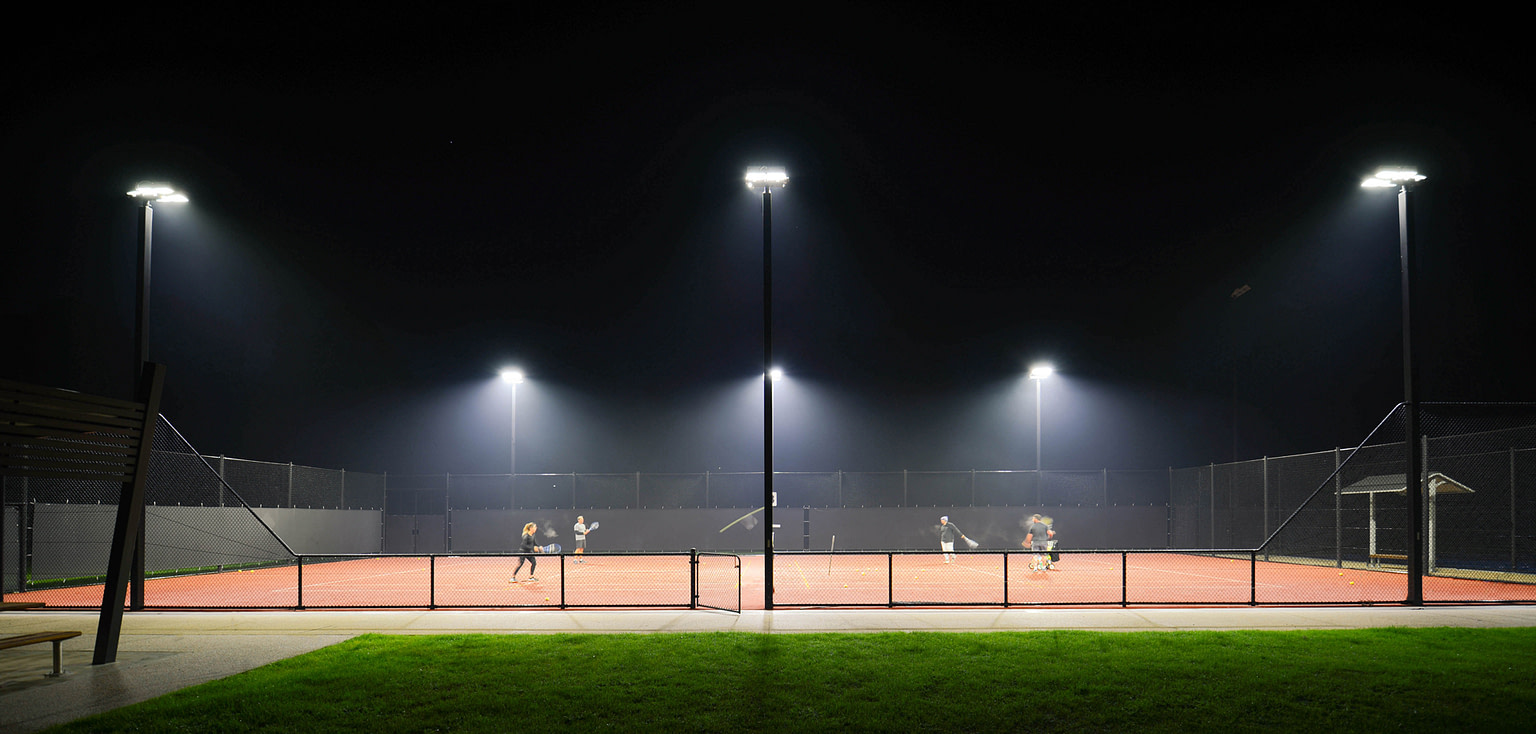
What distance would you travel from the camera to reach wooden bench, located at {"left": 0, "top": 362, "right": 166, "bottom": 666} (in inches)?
340

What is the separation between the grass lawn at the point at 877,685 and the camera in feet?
24.6

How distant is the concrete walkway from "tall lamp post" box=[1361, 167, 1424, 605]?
797 millimetres

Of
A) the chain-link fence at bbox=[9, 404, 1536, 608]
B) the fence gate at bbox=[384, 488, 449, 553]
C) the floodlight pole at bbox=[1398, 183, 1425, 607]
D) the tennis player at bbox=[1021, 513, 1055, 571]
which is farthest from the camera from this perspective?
the fence gate at bbox=[384, 488, 449, 553]

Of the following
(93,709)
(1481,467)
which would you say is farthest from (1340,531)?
(93,709)

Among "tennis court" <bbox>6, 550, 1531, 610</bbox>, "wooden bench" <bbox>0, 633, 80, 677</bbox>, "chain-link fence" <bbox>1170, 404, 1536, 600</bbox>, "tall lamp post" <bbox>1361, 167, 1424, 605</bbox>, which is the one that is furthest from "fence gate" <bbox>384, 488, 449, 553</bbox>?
"tall lamp post" <bbox>1361, 167, 1424, 605</bbox>

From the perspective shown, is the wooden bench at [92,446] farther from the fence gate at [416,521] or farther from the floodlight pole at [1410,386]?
the fence gate at [416,521]

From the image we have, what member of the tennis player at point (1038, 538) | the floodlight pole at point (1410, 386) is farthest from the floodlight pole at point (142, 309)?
→ the tennis player at point (1038, 538)

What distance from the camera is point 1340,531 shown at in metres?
27.5

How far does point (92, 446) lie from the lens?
31.7 feet

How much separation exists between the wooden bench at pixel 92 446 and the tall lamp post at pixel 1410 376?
54.4ft

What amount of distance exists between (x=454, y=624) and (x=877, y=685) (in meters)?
6.32

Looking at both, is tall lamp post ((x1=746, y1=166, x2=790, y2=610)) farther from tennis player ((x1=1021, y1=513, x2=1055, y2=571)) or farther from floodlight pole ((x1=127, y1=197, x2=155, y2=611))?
tennis player ((x1=1021, y1=513, x2=1055, y2=571))

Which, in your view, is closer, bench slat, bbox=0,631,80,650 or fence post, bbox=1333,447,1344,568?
bench slat, bbox=0,631,80,650

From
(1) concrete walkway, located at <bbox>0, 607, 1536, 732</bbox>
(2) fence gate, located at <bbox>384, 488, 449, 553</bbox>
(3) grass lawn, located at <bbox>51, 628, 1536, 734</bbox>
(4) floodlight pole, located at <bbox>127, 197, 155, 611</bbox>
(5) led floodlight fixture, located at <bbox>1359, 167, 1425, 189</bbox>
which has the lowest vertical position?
(2) fence gate, located at <bbox>384, 488, 449, 553</bbox>
